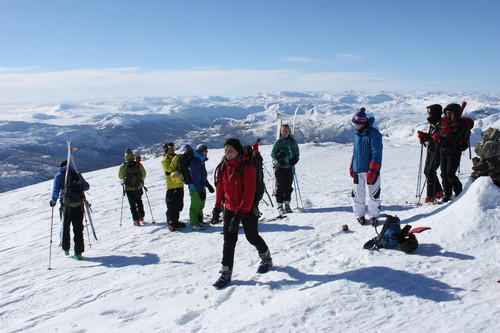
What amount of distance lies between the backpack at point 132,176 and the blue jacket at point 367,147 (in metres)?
6.59

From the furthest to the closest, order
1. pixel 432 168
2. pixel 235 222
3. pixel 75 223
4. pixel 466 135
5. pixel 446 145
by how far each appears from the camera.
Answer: pixel 432 168 < pixel 446 145 < pixel 466 135 < pixel 75 223 < pixel 235 222

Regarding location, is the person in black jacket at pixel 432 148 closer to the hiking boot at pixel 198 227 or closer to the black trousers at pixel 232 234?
the black trousers at pixel 232 234

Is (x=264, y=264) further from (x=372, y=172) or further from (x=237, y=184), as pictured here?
(x=372, y=172)

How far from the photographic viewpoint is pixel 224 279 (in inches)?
199

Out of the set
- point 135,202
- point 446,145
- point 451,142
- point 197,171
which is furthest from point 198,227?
point 451,142

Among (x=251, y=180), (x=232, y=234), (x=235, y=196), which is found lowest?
(x=232, y=234)

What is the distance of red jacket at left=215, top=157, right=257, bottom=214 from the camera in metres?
4.82

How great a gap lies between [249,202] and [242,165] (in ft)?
1.86

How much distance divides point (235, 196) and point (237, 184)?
0.62 ft

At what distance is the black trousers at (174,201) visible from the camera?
9023 mm

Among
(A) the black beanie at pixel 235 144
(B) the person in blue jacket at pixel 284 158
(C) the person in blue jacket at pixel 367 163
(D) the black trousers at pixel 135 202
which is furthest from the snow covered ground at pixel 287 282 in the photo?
(A) the black beanie at pixel 235 144

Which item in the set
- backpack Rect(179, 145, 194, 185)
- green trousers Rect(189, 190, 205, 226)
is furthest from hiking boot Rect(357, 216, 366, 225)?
backpack Rect(179, 145, 194, 185)

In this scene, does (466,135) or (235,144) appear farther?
(466,135)

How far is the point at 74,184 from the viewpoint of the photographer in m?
7.63
